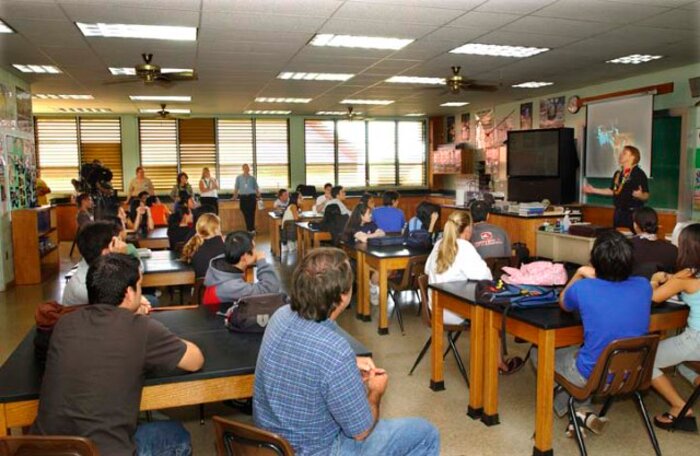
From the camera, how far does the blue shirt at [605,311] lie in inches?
108

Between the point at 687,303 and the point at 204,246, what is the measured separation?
3.33 metres

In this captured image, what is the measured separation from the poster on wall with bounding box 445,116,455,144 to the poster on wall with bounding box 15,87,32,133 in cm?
934

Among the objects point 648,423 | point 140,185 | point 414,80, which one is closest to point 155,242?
point 414,80

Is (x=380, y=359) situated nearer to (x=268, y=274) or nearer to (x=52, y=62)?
(x=268, y=274)

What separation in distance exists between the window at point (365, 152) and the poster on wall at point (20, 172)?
7.14 m

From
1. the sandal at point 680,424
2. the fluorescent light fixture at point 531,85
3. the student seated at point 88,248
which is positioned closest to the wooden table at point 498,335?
the sandal at point 680,424

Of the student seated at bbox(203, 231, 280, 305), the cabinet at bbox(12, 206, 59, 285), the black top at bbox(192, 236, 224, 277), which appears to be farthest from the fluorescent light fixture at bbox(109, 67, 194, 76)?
the student seated at bbox(203, 231, 280, 305)

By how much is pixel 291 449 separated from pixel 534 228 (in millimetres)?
7347

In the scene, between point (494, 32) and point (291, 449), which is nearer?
point (291, 449)

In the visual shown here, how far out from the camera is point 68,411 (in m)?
1.78

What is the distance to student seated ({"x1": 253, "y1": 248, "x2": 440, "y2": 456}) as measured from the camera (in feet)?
5.76

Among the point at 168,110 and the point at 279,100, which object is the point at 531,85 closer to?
the point at 279,100

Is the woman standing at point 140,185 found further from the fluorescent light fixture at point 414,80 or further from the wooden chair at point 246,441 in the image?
the wooden chair at point 246,441

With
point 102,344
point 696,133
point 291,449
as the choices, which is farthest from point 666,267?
point 696,133
